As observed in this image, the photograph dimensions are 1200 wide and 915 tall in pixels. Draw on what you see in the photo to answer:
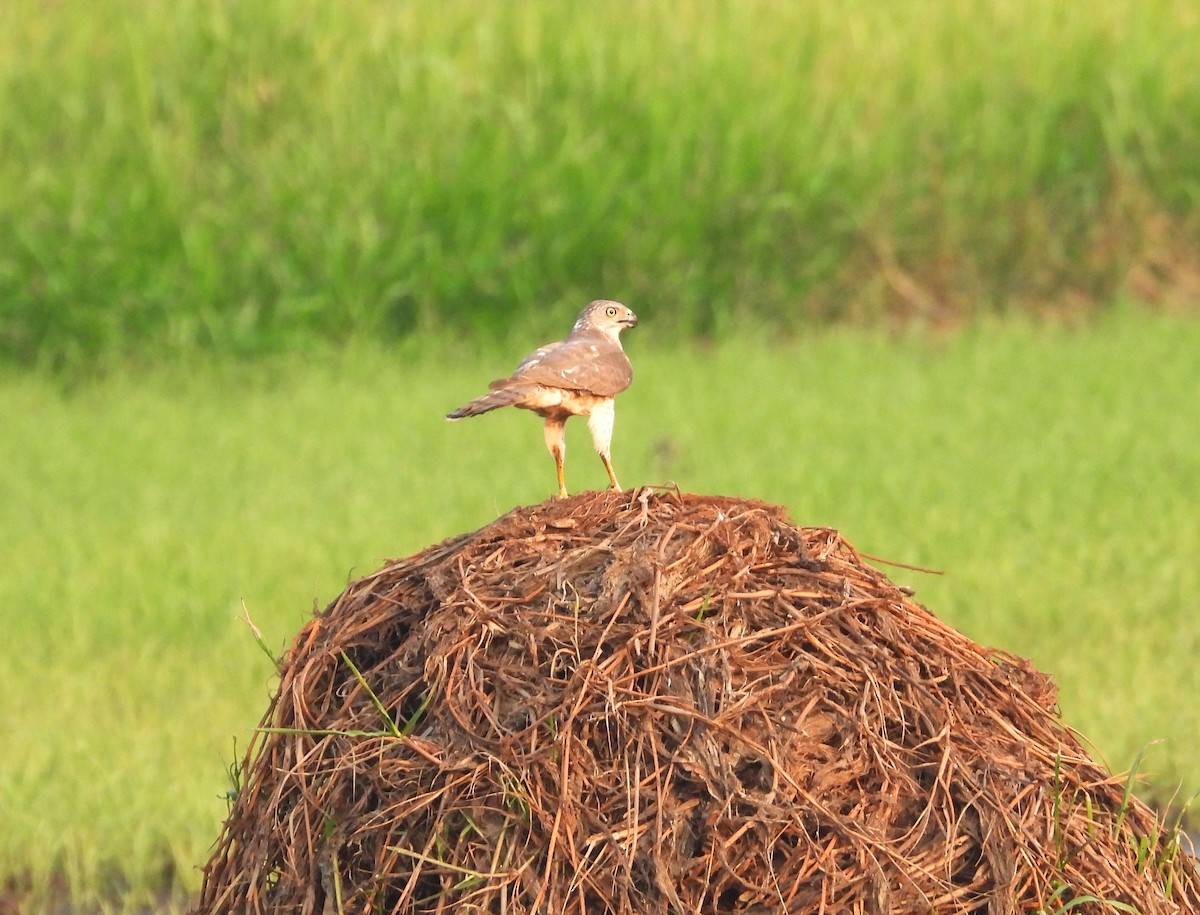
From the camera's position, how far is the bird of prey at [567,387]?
4496mm

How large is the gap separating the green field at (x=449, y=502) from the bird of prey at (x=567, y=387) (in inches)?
97.3

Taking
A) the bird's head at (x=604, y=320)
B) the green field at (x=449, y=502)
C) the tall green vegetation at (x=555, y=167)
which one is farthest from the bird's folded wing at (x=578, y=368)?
the tall green vegetation at (x=555, y=167)

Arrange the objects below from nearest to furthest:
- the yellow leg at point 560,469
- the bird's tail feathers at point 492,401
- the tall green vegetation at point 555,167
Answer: the bird's tail feathers at point 492,401
the yellow leg at point 560,469
the tall green vegetation at point 555,167

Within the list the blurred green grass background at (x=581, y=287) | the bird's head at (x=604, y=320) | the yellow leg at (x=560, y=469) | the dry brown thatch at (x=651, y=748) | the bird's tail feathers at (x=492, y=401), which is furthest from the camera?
the blurred green grass background at (x=581, y=287)

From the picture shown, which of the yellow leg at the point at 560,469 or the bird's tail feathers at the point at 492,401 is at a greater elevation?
the bird's tail feathers at the point at 492,401

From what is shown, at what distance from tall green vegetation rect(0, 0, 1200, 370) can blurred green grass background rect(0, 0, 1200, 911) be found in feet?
0.10

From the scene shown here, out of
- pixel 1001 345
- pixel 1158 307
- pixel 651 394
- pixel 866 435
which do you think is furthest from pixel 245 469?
pixel 1158 307

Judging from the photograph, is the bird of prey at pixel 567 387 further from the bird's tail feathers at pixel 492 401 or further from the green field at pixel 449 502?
the green field at pixel 449 502

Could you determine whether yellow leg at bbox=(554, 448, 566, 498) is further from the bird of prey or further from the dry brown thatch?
the dry brown thatch

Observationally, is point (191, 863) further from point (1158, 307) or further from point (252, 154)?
point (1158, 307)

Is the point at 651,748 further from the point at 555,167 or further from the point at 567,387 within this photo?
the point at 555,167

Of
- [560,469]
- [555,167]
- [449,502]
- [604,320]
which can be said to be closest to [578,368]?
[560,469]

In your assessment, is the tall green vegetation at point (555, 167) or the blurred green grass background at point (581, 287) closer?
the blurred green grass background at point (581, 287)

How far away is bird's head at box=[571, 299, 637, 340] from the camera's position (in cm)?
521
